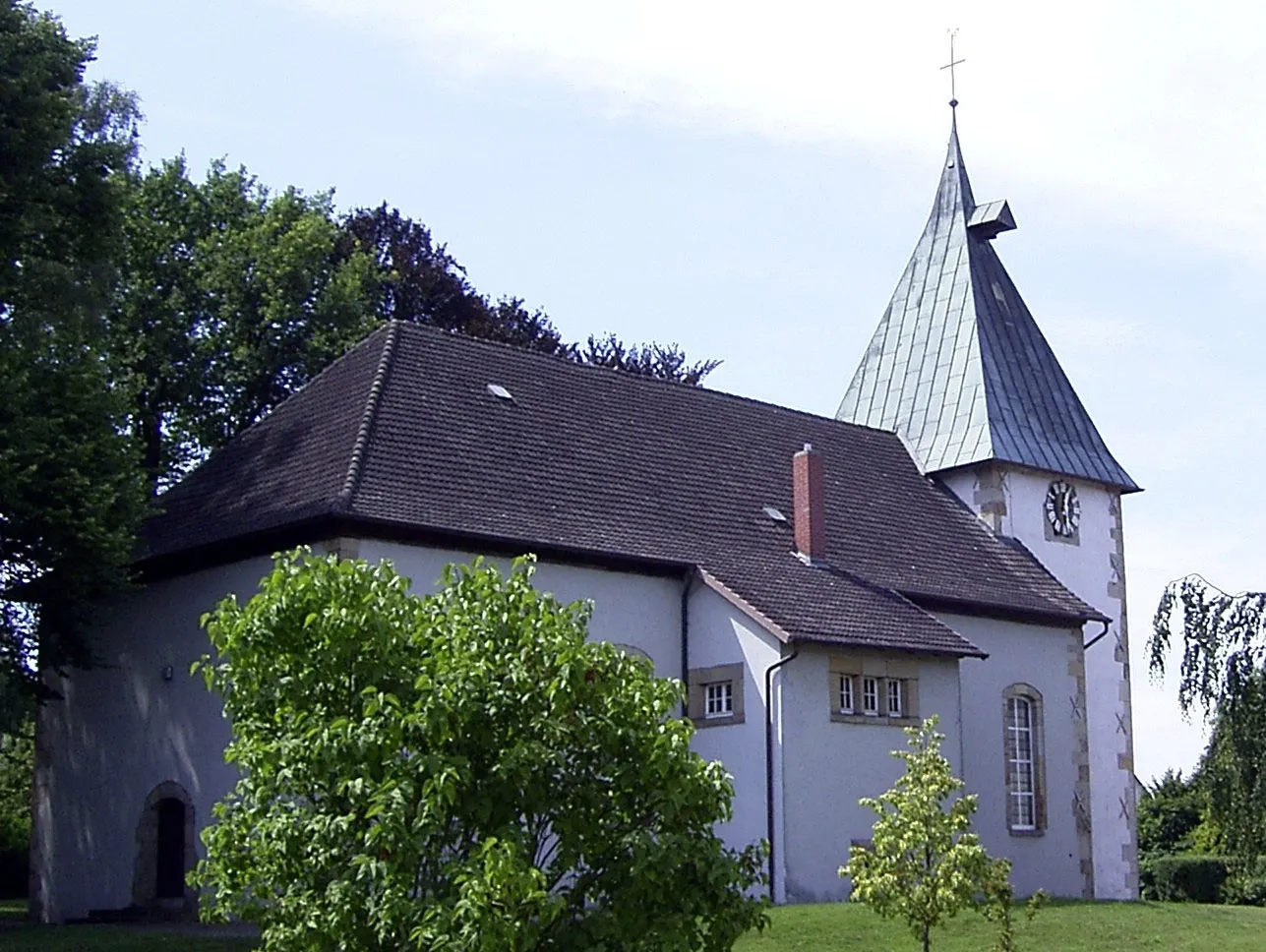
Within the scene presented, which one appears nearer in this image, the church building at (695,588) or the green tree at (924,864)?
the green tree at (924,864)

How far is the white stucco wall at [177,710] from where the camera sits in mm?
23672

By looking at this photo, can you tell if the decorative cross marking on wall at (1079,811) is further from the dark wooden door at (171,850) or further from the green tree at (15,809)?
the green tree at (15,809)

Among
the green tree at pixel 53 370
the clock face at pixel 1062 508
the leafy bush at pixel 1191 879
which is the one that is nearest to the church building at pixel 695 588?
the clock face at pixel 1062 508

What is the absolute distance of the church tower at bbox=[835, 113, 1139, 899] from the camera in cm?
3259

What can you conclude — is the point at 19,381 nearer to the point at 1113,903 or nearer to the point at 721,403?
the point at 721,403

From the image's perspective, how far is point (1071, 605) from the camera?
31.0 meters

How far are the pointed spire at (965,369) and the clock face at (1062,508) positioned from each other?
15.9 inches

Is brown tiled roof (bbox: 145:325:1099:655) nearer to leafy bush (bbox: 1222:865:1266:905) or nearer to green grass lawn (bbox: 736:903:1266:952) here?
green grass lawn (bbox: 736:903:1266:952)

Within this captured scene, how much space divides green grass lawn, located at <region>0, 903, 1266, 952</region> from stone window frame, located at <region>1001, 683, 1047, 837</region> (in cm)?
749

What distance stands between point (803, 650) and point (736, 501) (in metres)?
4.13

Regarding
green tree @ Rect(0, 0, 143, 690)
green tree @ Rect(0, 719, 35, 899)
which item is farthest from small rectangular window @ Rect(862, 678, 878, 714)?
green tree @ Rect(0, 719, 35, 899)

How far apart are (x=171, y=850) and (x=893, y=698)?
409 inches

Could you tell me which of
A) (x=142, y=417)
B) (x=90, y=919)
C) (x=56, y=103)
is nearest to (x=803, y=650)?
(x=90, y=919)

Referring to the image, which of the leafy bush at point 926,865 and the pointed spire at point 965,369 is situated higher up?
the pointed spire at point 965,369
